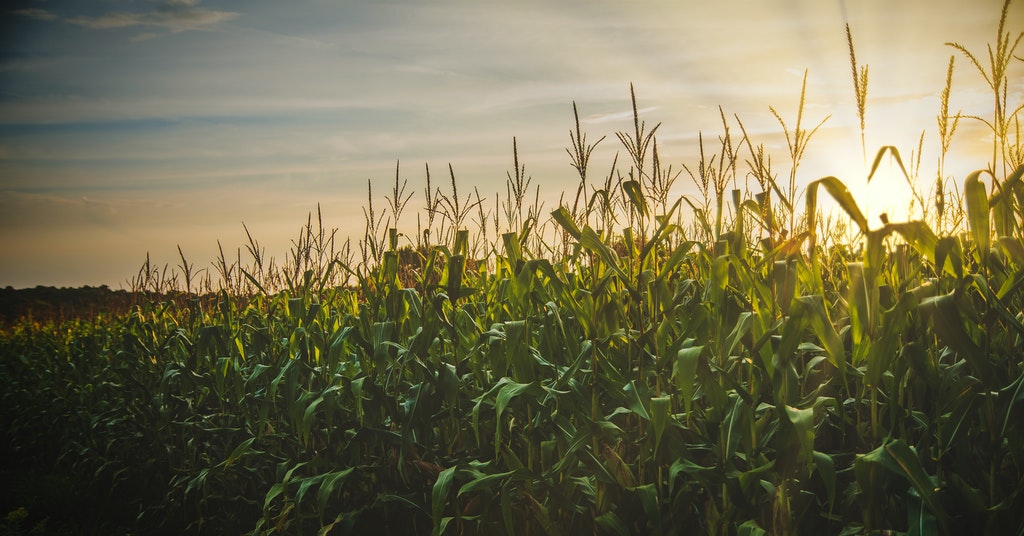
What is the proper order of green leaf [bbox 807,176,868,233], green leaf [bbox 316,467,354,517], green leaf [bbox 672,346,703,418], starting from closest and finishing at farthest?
green leaf [bbox 807,176,868,233]
green leaf [bbox 672,346,703,418]
green leaf [bbox 316,467,354,517]

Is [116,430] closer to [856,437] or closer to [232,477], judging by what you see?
[232,477]

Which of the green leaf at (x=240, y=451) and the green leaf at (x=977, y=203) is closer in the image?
the green leaf at (x=977, y=203)

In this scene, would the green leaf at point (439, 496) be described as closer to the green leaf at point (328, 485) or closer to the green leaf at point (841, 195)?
the green leaf at point (328, 485)

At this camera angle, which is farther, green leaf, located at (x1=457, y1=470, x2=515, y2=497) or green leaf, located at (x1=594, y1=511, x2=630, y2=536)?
green leaf, located at (x1=457, y1=470, x2=515, y2=497)

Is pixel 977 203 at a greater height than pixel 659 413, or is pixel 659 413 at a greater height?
pixel 977 203

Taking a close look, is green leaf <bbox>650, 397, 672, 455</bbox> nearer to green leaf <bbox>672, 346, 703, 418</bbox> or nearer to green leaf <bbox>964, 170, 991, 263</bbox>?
green leaf <bbox>672, 346, 703, 418</bbox>

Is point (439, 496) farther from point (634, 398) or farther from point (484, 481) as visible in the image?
point (634, 398)

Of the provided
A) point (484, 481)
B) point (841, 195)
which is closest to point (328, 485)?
point (484, 481)

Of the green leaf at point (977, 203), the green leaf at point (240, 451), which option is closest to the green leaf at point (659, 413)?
the green leaf at point (977, 203)

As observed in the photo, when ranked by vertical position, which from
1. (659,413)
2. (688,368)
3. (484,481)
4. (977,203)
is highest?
(977,203)

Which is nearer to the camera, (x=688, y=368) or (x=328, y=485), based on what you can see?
(x=688, y=368)

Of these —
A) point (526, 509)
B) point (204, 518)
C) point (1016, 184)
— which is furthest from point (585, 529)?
point (204, 518)

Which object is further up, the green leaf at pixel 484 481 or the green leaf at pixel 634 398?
the green leaf at pixel 634 398

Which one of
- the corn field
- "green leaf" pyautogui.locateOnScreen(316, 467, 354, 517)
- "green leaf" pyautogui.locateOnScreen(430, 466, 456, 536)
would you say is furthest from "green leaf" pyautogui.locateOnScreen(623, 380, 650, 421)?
A: "green leaf" pyautogui.locateOnScreen(316, 467, 354, 517)
